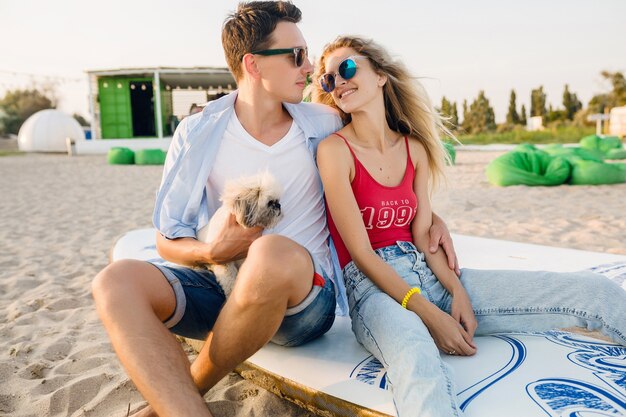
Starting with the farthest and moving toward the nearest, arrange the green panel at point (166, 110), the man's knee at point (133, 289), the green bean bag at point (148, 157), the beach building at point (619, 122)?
1. the green panel at point (166, 110)
2. the beach building at point (619, 122)
3. the green bean bag at point (148, 157)
4. the man's knee at point (133, 289)

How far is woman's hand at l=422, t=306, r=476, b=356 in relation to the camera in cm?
184

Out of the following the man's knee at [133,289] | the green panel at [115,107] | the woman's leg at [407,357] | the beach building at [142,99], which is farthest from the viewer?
the green panel at [115,107]

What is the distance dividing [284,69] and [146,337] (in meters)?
1.27

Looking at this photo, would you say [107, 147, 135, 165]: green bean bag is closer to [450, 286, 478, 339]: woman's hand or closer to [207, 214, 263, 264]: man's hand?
[207, 214, 263, 264]: man's hand

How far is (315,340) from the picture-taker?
2113 mm

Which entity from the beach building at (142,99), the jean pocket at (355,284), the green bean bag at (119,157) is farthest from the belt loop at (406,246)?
the beach building at (142,99)

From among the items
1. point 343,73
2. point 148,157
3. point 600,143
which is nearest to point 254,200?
point 343,73

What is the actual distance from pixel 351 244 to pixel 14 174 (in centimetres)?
1302

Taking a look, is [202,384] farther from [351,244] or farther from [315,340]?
[351,244]

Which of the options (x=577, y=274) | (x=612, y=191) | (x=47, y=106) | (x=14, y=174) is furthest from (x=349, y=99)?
(x=47, y=106)

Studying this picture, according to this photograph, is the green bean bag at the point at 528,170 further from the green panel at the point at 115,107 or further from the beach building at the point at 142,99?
the green panel at the point at 115,107

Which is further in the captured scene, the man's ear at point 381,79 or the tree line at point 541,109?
the tree line at point 541,109

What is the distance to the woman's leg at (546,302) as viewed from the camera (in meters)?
1.92

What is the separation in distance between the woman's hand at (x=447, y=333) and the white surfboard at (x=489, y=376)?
4 centimetres
